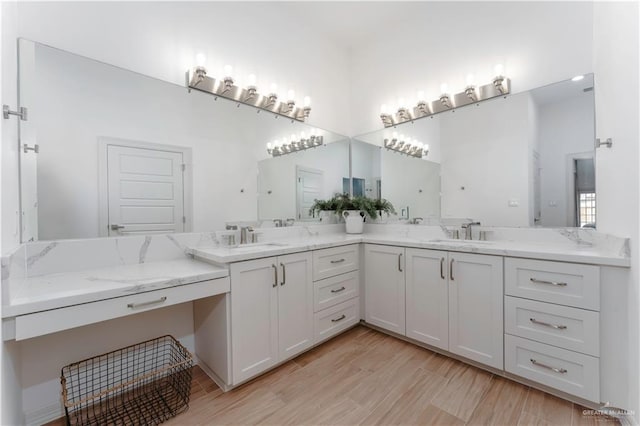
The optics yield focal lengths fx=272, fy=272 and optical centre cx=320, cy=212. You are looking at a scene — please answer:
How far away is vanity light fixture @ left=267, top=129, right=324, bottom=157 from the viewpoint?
8.37 feet

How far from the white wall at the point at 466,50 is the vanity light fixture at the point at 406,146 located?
A: 0.26 meters

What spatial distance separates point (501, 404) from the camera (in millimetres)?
1490

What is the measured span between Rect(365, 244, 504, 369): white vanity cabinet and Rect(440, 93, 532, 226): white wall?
0.63m

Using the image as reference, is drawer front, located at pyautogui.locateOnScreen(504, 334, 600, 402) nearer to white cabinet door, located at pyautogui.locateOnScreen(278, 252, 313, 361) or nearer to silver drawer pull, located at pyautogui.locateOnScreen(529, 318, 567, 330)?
silver drawer pull, located at pyautogui.locateOnScreen(529, 318, 567, 330)

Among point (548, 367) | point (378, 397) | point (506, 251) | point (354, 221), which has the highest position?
point (354, 221)

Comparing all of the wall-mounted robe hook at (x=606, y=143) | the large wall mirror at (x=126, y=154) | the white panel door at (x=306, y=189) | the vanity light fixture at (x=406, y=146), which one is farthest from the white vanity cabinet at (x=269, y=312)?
the wall-mounted robe hook at (x=606, y=143)

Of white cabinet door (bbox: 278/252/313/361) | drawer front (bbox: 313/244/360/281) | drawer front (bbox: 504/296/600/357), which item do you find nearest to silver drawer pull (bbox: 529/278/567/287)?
drawer front (bbox: 504/296/600/357)

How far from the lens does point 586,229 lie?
1.80m

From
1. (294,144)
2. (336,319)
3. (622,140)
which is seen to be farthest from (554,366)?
(294,144)

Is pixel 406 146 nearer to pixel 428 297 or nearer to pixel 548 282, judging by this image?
pixel 428 297

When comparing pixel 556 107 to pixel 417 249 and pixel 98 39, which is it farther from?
pixel 98 39

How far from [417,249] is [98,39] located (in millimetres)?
2507

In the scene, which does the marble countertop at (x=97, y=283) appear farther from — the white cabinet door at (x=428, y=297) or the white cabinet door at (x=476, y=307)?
the white cabinet door at (x=476, y=307)

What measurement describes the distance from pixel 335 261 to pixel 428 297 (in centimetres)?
75
